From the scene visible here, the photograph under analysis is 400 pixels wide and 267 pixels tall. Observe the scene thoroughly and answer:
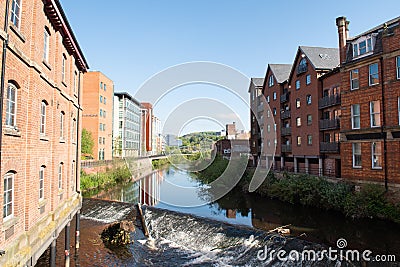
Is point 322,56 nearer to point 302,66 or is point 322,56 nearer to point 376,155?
point 302,66

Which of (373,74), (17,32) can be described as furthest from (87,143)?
(17,32)

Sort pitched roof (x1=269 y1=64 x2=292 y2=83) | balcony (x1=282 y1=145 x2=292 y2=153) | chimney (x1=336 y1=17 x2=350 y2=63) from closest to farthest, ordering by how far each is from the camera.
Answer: chimney (x1=336 y1=17 x2=350 y2=63)
balcony (x1=282 y1=145 x2=292 y2=153)
pitched roof (x1=269 y1=64 x2=292 y2=83)

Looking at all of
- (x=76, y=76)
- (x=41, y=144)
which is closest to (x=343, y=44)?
(x=76, y=76)

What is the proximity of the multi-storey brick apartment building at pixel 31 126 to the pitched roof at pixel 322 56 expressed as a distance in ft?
75.8

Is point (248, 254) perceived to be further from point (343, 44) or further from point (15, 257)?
point (343, 44)

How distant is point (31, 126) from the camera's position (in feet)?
24.9

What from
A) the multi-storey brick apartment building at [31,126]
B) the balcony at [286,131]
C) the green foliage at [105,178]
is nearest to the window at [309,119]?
the balcony at [286,131]

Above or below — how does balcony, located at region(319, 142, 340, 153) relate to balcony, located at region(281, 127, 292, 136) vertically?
below


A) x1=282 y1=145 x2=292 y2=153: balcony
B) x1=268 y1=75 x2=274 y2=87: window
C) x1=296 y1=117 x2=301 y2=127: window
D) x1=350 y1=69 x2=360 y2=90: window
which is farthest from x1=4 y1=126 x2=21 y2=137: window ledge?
x1=268 y1=75 x2=274 y2=87: window

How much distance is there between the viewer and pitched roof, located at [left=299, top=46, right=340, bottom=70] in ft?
90.5

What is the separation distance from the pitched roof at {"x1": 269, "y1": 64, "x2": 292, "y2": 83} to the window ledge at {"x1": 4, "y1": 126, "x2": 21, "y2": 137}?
32.8 meters

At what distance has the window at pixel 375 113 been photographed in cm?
1816

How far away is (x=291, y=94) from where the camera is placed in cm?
Answer: 3209

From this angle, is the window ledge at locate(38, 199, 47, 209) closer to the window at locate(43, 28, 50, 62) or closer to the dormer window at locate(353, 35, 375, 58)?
the window at locate(43, 28, 50, 62)
